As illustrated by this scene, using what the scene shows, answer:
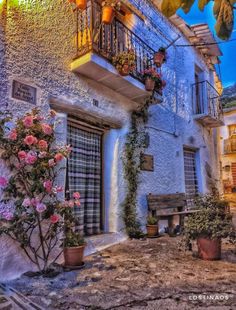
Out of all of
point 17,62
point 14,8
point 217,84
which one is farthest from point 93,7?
point 217,84

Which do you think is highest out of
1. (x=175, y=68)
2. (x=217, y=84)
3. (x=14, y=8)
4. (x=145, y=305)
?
(x=217, y=84)

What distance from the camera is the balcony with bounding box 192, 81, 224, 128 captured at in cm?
937

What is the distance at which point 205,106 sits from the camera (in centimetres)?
944

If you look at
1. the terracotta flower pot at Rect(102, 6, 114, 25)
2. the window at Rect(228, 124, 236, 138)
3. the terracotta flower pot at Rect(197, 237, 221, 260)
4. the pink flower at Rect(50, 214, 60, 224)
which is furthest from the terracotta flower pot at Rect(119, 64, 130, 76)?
the window at Rect(228, 124, 236, 138)

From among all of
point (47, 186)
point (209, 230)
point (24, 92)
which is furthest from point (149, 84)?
point (47, 186)

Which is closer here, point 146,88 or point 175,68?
point 146,88

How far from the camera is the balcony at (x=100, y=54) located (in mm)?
4711

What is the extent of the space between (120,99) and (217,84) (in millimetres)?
8421

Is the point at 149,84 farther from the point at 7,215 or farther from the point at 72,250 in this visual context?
the point at 7,215

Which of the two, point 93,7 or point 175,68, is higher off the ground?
point 175,68

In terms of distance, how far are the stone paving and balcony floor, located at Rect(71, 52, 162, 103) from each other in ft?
11.1

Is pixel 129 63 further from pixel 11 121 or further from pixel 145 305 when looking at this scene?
pixel 145 305

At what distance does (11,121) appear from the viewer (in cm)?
374

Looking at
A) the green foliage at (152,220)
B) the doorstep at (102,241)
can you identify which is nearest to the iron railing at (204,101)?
the green foliage at (152,220)
